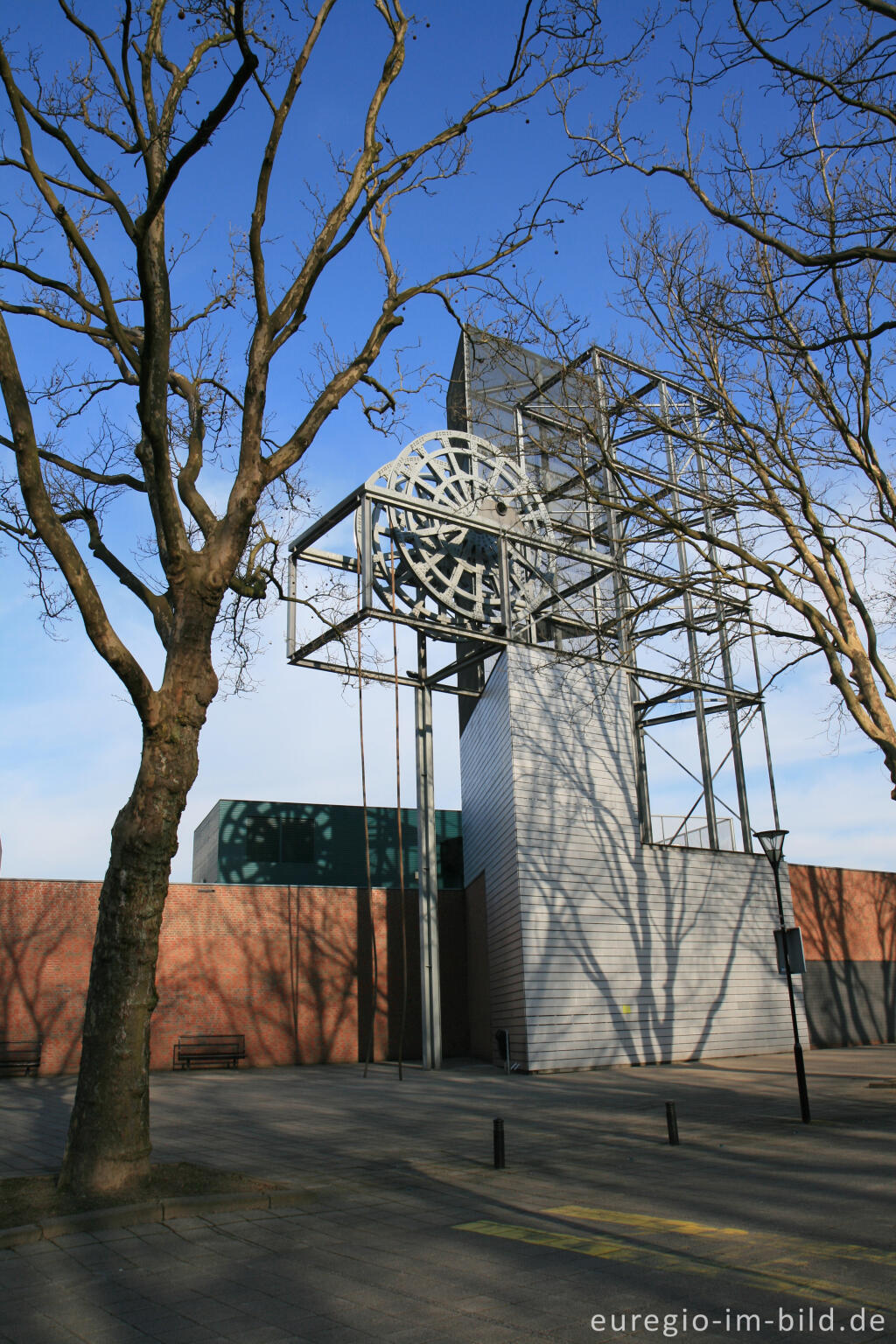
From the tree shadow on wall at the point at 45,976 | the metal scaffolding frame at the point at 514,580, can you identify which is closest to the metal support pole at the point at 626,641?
the metal scaffolding frame at the point at 514,580

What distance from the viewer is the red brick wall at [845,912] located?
90.7ft

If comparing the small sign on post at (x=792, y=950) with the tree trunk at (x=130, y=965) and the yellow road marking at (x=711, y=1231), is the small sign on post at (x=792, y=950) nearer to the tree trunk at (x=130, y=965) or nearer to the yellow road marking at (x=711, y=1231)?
the yellow road marking at (x=711, y=1231)

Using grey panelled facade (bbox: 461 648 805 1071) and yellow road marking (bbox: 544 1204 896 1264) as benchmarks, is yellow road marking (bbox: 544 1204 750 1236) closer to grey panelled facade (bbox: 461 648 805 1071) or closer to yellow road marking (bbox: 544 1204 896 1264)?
yellow road marking (bbox: 544 1204 896 1264)

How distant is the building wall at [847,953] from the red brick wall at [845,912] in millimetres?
25

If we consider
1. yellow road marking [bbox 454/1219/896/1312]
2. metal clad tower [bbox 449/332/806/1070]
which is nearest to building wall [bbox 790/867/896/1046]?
metal clad tower [bbox 449/332/806/1070]

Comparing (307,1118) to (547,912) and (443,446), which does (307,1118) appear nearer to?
(547,912)

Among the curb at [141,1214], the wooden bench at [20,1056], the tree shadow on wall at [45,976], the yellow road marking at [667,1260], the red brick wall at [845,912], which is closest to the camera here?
the yellow road marking at [667,1260]

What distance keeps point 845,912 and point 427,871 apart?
1540cm

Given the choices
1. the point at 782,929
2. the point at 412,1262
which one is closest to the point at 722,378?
the point at 782,929

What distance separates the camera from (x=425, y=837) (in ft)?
66.7

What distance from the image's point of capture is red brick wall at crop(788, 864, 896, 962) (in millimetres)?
27656

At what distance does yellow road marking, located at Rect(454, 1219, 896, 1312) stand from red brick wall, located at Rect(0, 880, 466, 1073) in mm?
16186

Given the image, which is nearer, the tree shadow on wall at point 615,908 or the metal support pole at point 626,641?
the metal support pole at point 626,641

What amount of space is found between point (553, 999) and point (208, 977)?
8.07 m
